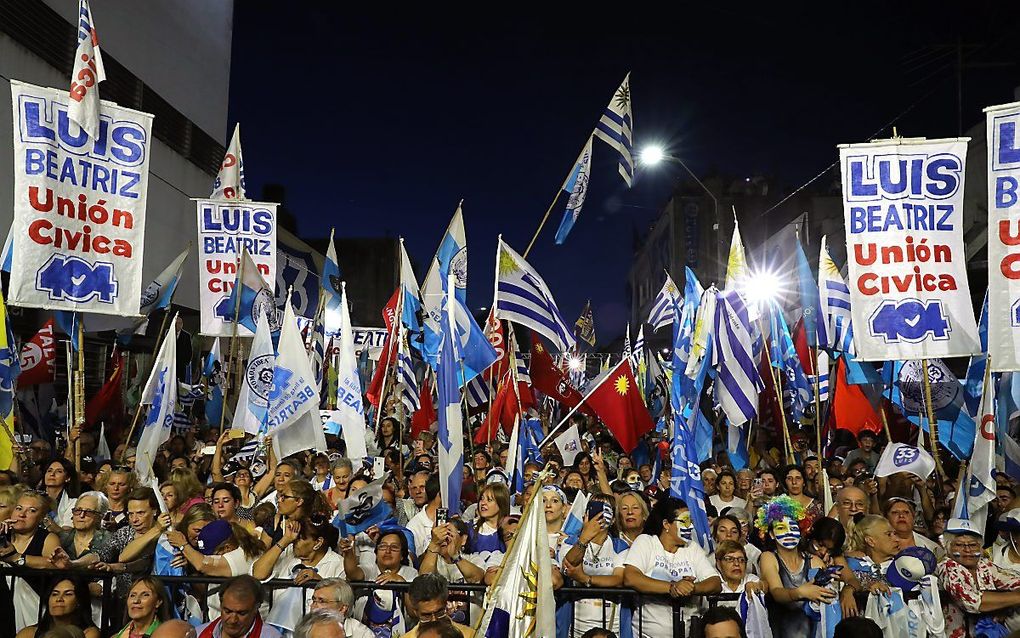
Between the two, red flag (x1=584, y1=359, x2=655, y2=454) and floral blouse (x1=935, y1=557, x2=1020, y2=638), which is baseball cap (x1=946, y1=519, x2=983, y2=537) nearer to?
floral blouse (x1=935, y1=557, x2=1020, y2=638)

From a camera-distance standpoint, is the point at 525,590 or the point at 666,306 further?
the point at 666,306

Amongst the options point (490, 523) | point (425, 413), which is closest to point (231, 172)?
point (425, 413)

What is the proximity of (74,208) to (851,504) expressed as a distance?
758 centimetres

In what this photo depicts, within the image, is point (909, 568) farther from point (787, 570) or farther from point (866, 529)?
point (787, 570)

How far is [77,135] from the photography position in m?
8.70

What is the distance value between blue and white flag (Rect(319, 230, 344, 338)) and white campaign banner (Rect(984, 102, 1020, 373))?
37.0 feet

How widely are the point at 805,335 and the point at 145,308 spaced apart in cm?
1139

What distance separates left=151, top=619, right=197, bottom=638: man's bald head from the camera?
4.71 metres

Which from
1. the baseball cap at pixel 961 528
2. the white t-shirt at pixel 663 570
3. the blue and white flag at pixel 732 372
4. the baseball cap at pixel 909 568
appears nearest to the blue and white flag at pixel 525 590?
the white t-shirt at pixel 663 570

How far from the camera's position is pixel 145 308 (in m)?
14.9

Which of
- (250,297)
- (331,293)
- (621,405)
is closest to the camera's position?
(621,405)

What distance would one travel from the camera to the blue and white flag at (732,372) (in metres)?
10.2

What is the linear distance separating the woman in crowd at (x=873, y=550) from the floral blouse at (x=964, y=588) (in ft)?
1.16

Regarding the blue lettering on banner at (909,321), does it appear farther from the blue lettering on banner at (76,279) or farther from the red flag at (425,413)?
the blue lettering on banner at (76,279)
